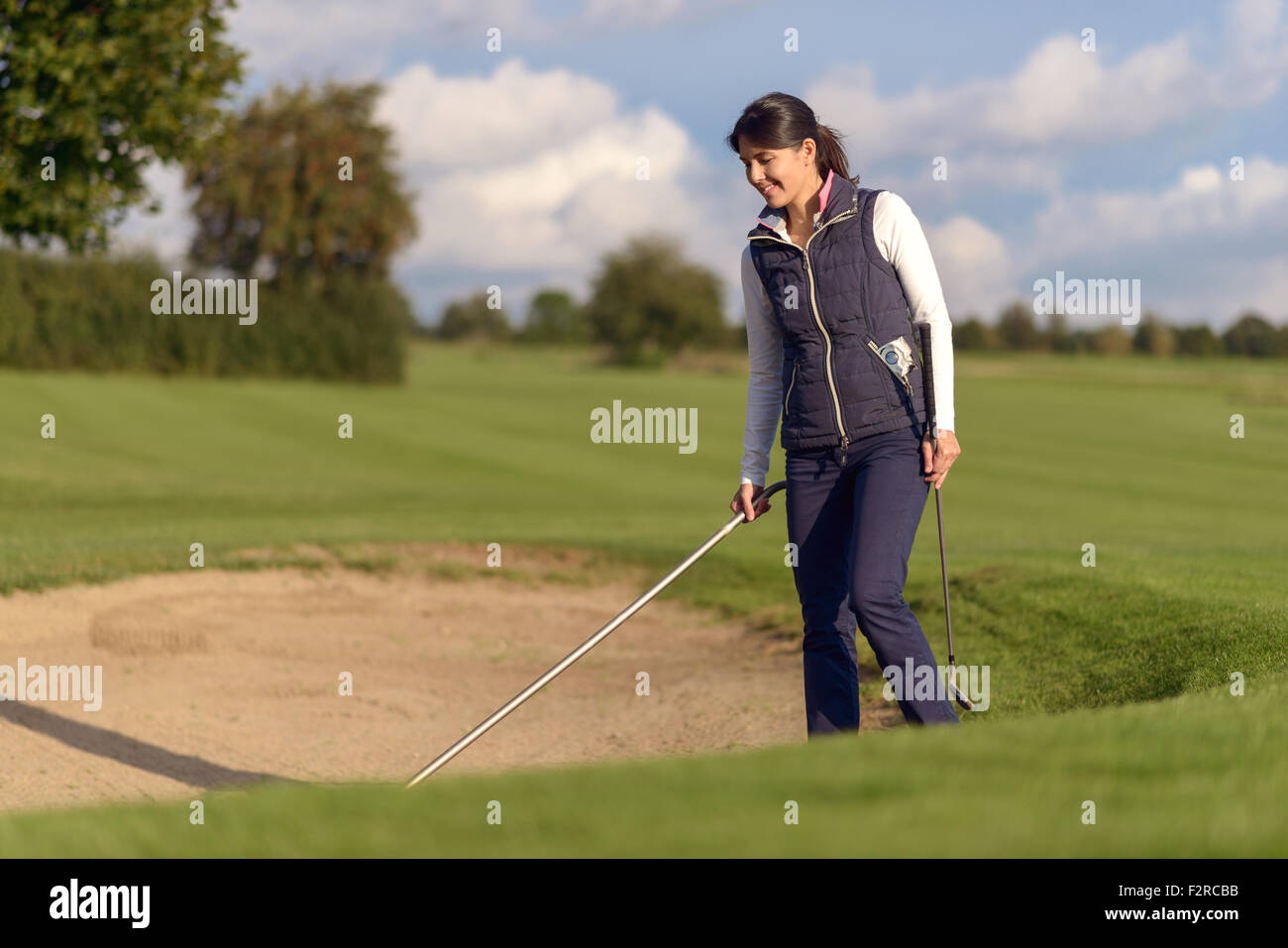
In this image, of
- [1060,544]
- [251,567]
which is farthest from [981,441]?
[251,567]

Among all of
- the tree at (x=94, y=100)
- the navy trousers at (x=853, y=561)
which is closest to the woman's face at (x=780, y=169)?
the navy trousers at (x=853, y=561)

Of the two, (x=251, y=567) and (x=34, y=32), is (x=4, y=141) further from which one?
(x=251, y=567)

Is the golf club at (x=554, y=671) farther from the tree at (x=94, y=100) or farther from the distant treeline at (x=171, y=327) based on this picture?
the distant treeline at (x=171, y=327)

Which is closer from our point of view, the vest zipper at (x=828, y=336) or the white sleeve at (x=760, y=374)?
the vest zipper at (x=828, y=336)

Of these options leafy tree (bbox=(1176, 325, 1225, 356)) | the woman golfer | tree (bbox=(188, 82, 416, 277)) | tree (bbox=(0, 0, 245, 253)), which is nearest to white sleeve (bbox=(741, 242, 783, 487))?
the woman golfer

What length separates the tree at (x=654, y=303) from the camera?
358 ft

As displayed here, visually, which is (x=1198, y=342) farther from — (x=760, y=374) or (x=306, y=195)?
(x=760, y=374)

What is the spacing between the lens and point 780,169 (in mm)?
5387

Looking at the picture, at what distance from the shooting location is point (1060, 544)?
13.1m

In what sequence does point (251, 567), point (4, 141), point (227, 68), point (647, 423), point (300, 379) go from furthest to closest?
point (300, 379)
point (647, 423)
point (227, 68)
point (4, 141)
point (251, 567)

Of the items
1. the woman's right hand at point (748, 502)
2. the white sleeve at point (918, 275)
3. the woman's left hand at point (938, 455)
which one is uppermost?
the white sleeve at point (918, 275)

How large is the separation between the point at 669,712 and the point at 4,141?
10782 mm

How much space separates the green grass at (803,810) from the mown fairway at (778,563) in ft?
0.04

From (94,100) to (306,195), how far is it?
54.3 m
